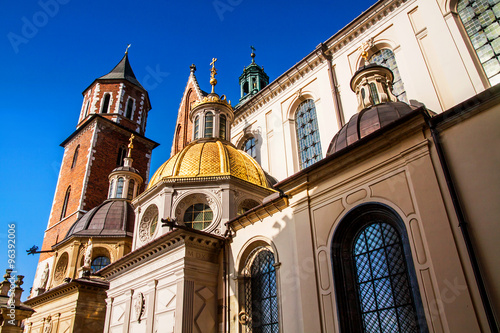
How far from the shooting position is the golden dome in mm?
13569

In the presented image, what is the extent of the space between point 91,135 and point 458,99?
913 inches

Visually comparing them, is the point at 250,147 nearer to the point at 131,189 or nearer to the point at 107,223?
the point at 107,223

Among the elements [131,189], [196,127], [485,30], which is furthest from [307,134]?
[131,189]

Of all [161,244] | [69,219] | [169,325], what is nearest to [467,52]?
[161,244]

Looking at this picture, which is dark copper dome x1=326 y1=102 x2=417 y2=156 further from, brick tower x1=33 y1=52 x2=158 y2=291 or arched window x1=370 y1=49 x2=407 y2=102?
brick tower x1=33 y1=52 x2=158 y2=291

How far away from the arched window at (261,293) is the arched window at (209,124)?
7.84 meters

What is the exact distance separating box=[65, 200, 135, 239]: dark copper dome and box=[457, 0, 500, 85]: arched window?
15228mm

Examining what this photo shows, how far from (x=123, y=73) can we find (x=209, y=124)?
1738 centimetres

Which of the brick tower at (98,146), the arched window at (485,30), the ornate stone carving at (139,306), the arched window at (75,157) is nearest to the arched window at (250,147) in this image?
the ornate stone carving at (139,306)

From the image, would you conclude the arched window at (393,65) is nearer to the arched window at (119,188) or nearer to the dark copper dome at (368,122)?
the dark copper dome at (368,122)

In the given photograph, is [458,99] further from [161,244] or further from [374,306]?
[161,244]

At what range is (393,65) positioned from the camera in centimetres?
1377

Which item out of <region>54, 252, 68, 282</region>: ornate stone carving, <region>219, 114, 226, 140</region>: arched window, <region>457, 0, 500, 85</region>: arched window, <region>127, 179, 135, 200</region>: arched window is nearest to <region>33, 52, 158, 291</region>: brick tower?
<region>54, 252, 68, 282</region>: ornate stone carving

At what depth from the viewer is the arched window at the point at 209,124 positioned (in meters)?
17.4
